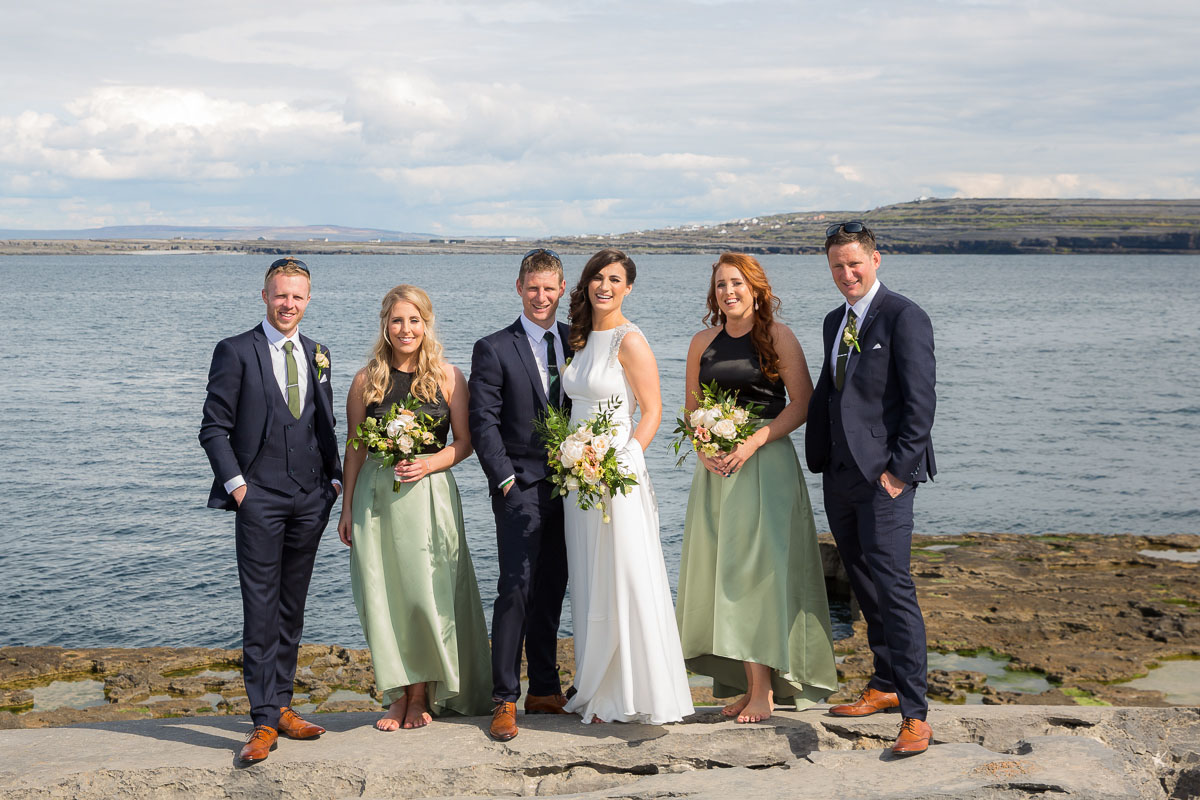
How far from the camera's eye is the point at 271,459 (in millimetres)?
6047

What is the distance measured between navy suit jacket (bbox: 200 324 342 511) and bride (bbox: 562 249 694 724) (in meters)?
1.82

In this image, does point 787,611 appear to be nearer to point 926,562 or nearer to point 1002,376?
point 926,562

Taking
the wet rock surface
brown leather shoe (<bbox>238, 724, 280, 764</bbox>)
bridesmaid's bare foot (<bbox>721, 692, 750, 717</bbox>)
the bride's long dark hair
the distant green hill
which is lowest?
the wet rock surface

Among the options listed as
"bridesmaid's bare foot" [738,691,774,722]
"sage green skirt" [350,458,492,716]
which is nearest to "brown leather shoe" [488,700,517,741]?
"sage green skirt" [350,458,492,716]

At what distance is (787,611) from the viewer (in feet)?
20.5

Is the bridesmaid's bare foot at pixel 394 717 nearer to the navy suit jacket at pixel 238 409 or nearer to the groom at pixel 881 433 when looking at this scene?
the navy suit jacket at pixel 238 409

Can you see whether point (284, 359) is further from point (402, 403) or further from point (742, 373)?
point (742, 373)

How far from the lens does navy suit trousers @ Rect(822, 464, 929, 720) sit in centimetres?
570

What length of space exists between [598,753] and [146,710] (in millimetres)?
7019

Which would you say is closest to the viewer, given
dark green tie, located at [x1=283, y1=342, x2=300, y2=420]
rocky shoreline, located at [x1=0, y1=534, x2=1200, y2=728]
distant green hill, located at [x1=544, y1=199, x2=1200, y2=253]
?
dark green tie, located at [x1=283, y1=342, x2=300, y2=420]

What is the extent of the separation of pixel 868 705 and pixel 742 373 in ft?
7.35

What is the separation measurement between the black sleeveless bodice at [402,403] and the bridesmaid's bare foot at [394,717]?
1.65m

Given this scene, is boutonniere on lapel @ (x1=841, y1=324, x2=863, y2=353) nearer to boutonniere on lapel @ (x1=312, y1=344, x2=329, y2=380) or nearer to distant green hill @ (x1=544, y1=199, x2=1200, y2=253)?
boutonniere on lapel @ (x1=312, y1=344, x2=329, y2=380)

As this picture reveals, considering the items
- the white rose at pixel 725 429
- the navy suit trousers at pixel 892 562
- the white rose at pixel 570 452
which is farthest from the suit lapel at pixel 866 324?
the white rose at pixel 570 452
